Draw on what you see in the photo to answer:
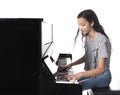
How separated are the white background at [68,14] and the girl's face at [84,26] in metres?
0.04

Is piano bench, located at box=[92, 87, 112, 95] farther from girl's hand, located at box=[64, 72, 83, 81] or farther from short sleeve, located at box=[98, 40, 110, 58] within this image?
short sleeve, located at box=[98, 40, 110, 58]

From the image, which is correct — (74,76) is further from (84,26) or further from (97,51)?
(84,26)

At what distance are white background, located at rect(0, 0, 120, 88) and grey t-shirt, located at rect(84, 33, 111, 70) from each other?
51 mm

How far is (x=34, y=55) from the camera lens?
166cm

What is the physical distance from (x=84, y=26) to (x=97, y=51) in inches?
9.3

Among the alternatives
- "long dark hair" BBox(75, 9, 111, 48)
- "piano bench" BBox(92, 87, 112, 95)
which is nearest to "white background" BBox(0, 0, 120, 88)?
"long dark hair" BBox(75, 9, 111, 48)

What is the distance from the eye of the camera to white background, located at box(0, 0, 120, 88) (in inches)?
83.3

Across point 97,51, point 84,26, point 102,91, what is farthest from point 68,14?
point 102,91

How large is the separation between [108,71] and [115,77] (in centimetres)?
8

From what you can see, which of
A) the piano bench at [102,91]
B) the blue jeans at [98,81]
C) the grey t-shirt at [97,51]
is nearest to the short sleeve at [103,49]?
the grey t-shirt at [97,51]

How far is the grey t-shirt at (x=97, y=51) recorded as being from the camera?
2.09 m

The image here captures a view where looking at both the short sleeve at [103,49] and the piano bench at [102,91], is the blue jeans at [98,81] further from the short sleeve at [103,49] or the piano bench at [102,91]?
the short sleeve at [103,49]

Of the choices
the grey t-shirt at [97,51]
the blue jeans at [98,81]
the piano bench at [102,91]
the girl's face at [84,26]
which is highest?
the girl's face at [84,26]

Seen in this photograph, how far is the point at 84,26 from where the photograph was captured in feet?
6.95
